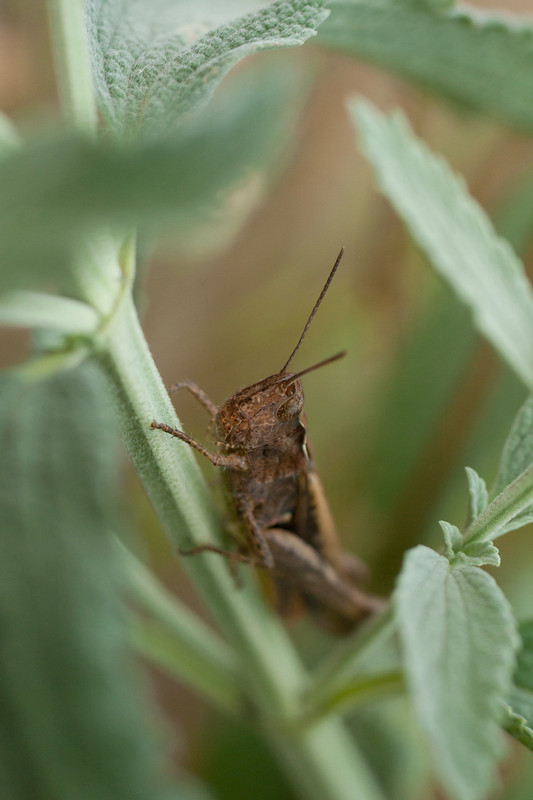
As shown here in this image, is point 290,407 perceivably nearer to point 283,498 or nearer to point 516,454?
point 283,498

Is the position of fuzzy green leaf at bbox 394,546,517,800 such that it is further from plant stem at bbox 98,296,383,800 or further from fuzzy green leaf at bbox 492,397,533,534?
plant stem at bbox 98,296,383,800

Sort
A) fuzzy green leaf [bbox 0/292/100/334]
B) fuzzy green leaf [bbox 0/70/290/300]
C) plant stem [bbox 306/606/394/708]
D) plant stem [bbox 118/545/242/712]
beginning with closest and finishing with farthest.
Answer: fuzzy green leaf [bbox 0/70/290/300] → fuzzy green leaf [bbox 0/292/100/334] → plant stem [bbox 306/606/394/708] → plant stem [bbox 118/545/242/712]

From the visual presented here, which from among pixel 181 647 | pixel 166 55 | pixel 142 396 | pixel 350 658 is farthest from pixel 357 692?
pixel 166 55

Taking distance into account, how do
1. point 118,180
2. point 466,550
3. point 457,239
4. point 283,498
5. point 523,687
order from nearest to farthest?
point 118,180 < point 466,550 < point 523,687 < point 457,239 < point 283,498

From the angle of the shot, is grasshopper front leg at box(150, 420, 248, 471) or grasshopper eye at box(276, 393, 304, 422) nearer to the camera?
grasshopper front leg at box(150, 420, 248, 471)

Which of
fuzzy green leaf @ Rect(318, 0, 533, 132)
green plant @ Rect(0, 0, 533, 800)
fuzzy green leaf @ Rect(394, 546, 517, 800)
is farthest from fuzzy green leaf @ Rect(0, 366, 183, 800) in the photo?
fuzzy green leaf @ Rect(318, 0, 533, 132)

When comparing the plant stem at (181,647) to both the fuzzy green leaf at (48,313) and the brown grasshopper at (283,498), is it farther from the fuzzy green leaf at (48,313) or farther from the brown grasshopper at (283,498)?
the fuzzy green leaf at (48,313)
